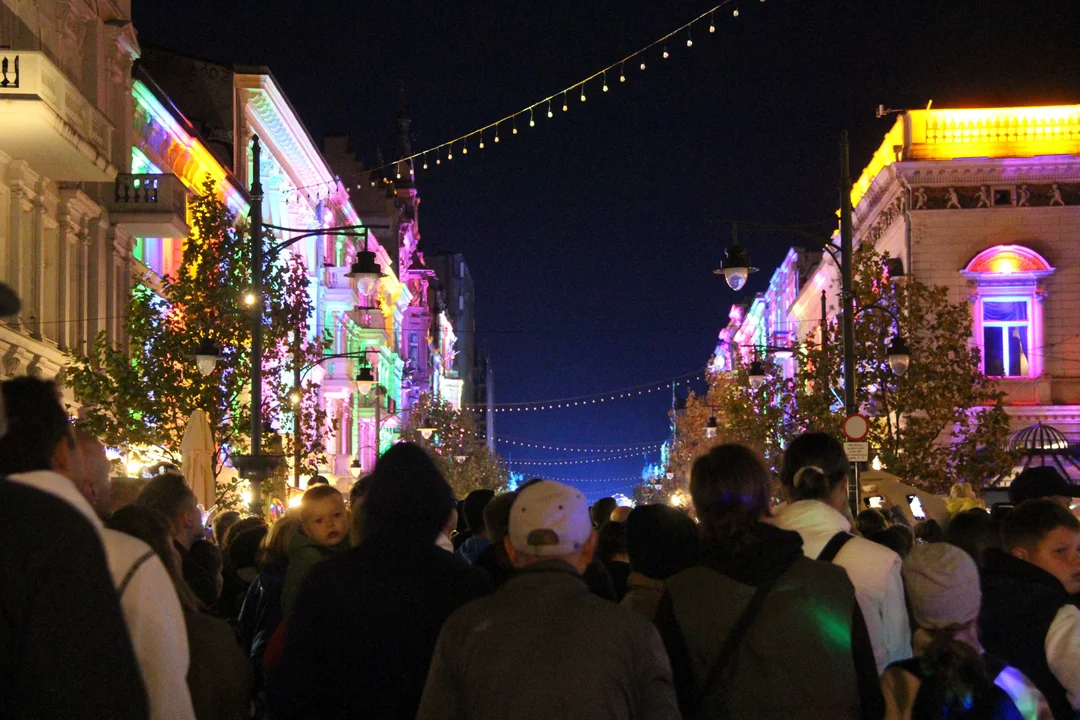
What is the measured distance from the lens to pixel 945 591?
4980 mm

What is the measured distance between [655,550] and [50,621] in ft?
10.3

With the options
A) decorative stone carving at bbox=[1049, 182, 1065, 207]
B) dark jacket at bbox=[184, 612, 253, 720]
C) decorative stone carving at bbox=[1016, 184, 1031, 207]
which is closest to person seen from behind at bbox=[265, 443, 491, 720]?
dark jacket at bbox=[184, 612, 253, 720]

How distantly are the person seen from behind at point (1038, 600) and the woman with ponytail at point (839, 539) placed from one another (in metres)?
0.36

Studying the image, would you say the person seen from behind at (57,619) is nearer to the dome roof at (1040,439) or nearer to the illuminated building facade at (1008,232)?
the dome roof at (1040,439)

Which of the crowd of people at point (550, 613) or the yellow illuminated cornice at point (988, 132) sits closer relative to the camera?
the crowd of people at point (550, 613)

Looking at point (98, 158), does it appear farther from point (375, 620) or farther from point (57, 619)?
point (57, 619)

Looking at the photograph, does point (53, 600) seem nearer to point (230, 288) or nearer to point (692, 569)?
point (692, 569)

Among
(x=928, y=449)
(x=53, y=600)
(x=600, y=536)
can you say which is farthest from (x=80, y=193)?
(x=53, y=600)

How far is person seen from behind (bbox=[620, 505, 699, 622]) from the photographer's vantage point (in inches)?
245

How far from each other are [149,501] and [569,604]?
374 cm

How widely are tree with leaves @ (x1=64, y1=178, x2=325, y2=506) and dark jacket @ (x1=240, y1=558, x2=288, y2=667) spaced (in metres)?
18.2

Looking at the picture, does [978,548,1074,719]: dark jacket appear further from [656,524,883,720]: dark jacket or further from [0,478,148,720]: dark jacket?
[0,478,148,720]: dark jacket

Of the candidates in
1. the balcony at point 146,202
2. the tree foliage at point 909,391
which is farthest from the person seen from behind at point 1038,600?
the balcony at point 146,202

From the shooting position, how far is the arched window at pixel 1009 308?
46812mm
